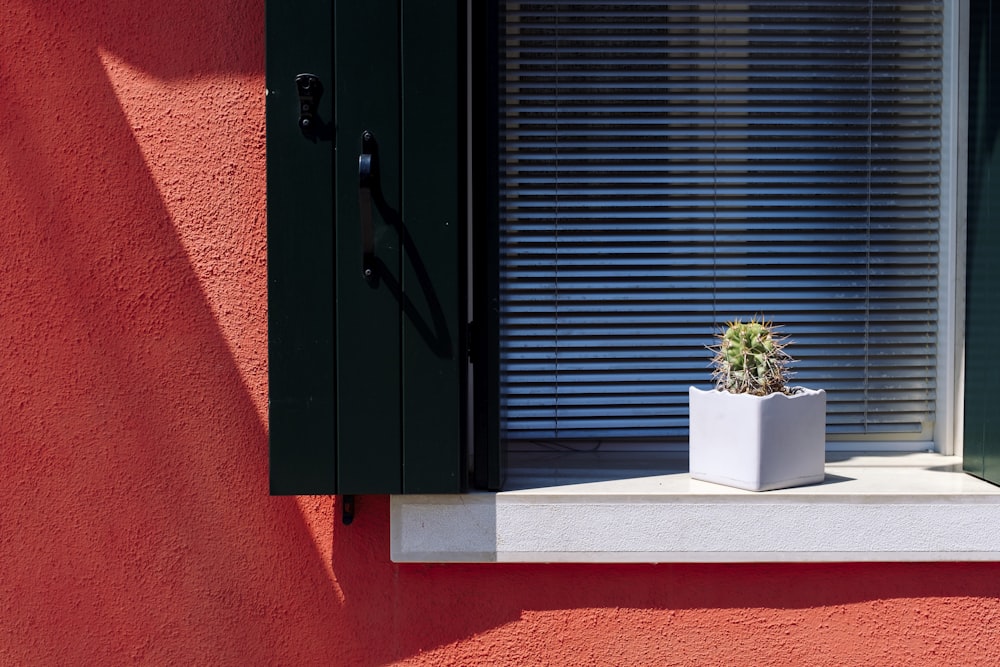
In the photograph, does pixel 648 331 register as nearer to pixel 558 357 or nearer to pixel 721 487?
pixel 558 357

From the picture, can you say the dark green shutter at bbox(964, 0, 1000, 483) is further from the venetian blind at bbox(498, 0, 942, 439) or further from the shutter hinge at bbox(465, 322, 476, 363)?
the shutter hinge at bbox(465, 322, 476, 363)

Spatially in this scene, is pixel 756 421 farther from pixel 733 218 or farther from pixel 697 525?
pixel 733 218

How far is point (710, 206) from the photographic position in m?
2.66

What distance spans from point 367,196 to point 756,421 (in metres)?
1.09

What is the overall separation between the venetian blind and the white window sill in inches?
19.3

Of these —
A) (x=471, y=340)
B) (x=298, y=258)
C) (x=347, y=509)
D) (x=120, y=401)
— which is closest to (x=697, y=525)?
(x=471, y=340)

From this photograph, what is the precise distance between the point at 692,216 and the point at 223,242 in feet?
4.48

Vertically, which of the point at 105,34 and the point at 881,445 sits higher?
the point at 105,34

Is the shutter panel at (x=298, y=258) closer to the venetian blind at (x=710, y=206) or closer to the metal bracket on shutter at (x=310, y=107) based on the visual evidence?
the metal bracket on shutter at (x=310, y=107)

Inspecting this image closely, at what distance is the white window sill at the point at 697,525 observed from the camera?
2.19 m

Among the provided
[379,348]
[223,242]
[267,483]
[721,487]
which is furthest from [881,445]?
[223,242]

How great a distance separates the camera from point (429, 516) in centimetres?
220

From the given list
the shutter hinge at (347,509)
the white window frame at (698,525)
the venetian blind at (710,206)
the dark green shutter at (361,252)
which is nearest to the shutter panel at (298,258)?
the dark green shutter at (361,252)

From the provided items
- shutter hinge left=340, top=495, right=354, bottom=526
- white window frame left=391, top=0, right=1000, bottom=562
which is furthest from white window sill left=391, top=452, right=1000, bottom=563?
shutter hinge left=340, top=495, right=354, bottom=526
